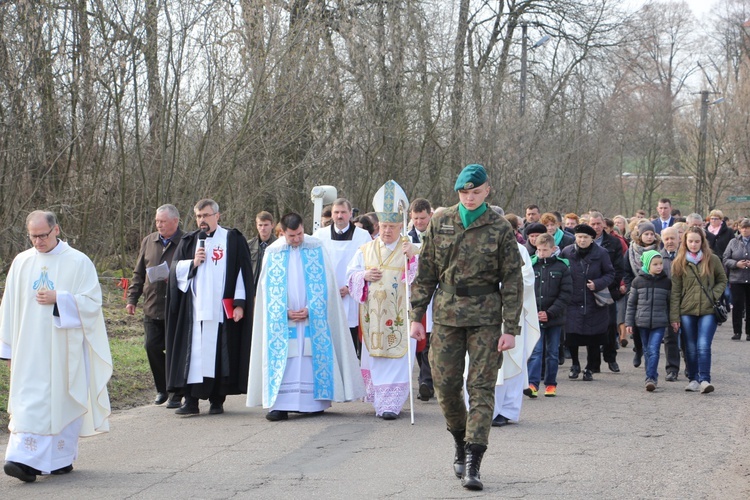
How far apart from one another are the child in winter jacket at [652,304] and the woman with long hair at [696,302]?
0.18m

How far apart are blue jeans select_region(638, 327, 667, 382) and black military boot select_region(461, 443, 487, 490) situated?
215 inches

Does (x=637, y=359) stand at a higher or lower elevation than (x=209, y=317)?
lower

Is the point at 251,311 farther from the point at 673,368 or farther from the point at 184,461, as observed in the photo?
the point at 673,368

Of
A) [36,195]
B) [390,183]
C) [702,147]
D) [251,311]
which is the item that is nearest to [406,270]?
[390,183]

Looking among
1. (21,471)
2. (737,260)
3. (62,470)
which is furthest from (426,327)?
(737,260)

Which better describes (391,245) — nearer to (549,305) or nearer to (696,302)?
(549,305)

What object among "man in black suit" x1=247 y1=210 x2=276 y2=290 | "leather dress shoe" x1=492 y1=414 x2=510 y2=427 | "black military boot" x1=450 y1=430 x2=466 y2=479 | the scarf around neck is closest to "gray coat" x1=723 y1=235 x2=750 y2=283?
the scarf around neck

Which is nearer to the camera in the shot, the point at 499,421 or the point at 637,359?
the point at 499,421

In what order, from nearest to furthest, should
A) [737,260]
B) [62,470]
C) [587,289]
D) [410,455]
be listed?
[62,470] → [410,455] → [587,289] → [737,260]

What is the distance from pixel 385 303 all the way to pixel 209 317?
1669mm

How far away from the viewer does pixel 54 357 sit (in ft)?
25.7

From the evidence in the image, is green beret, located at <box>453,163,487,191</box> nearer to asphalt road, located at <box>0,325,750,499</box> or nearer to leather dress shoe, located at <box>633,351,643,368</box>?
asphalt road, located at <box>0,325,750,499</box>

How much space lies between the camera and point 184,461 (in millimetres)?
8070

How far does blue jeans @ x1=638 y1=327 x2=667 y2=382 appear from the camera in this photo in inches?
477
